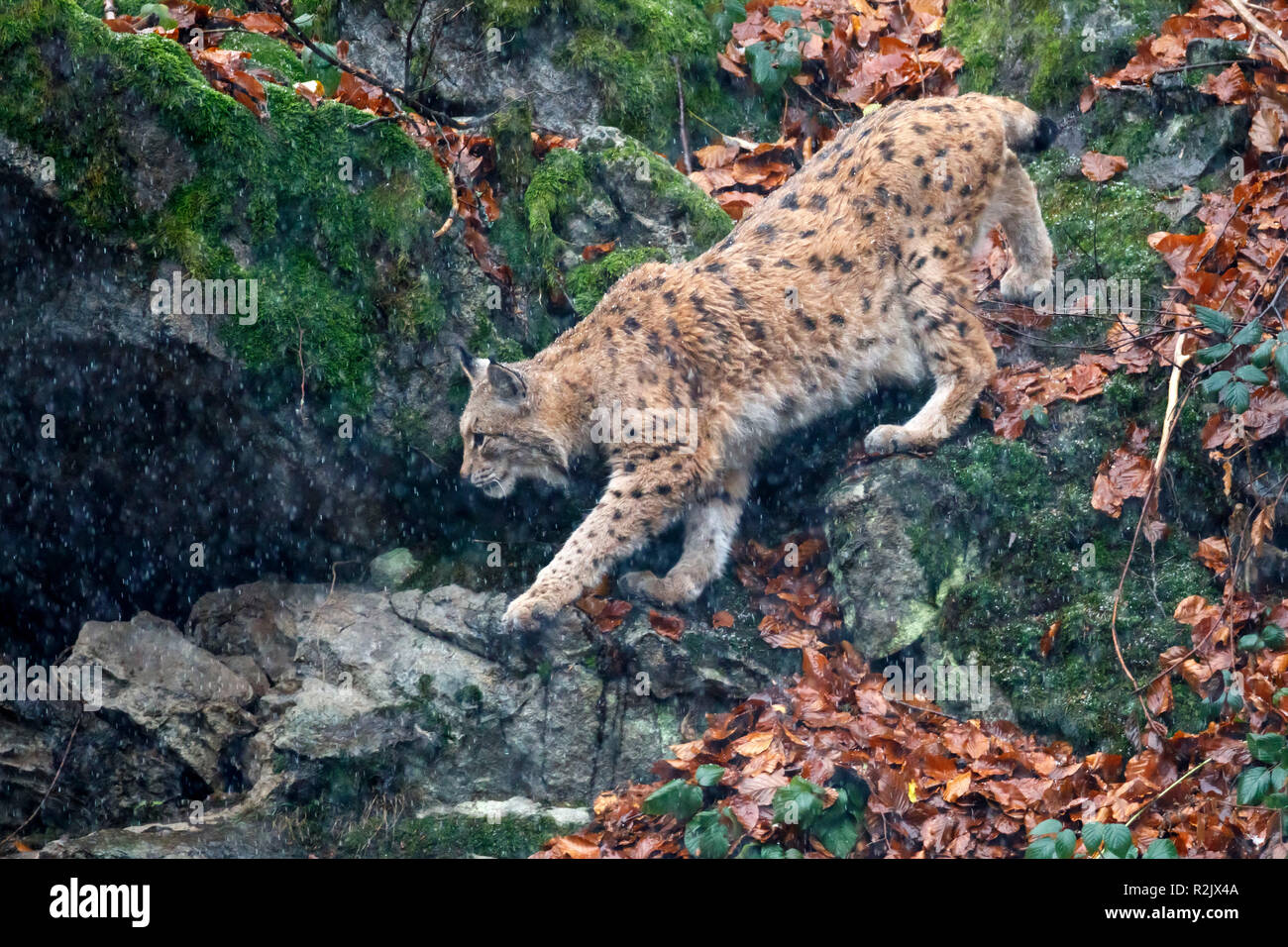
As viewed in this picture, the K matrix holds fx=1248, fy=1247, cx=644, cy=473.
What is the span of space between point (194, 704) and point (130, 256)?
228 centimetres

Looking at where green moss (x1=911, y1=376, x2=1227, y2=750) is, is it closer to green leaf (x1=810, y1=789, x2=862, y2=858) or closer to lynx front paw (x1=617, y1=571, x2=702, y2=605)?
green leaf (x1=810, y1=789, x2=862, y2=858)

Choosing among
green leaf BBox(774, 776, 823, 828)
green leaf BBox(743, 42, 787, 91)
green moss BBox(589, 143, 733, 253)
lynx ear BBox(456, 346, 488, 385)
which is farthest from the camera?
green leaf BBox(743, 42, 787, 91)

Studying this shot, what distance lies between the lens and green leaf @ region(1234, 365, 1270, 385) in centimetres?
545

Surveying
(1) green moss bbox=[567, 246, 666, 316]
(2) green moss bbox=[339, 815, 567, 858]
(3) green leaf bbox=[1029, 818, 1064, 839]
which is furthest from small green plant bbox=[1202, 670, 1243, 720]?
(1) green moss bbox=[567, 246, 666, 316]

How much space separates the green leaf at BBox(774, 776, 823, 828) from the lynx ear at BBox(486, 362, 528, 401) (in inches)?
101

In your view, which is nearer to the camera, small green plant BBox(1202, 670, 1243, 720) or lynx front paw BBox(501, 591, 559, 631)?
small green plant BBox(1202, 670, 1243, 720)

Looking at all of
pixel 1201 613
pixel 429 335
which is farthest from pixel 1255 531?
pixel 429 335

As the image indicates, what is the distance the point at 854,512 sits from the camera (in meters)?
6.51

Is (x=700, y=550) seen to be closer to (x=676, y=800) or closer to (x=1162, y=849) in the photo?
(x=676, y=800)

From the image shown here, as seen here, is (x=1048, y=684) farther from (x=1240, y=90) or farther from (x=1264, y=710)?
(x=1240, y=90)

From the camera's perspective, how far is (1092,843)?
4.50 m

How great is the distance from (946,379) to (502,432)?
2479mm

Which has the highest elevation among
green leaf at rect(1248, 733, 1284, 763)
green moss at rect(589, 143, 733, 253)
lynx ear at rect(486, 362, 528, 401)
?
green moss at rect(589, 143, 733, 253)

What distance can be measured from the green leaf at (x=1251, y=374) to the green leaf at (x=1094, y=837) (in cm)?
217
